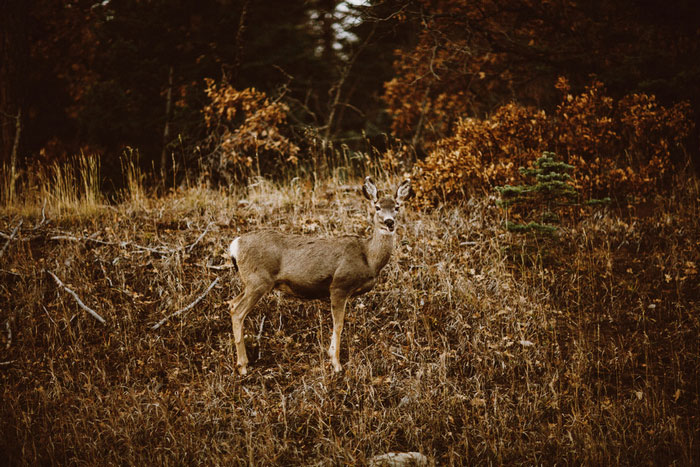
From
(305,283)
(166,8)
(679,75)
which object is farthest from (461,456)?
(166,8)

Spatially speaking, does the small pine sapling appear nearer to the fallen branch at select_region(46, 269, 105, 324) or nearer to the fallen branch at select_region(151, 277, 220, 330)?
the fallen branch at select_region(151, 277, 220, 330)

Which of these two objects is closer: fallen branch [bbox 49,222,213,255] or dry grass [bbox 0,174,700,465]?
dry grass [bbox 0,174,700,465]

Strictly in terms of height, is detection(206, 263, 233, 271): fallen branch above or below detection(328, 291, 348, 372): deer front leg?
above

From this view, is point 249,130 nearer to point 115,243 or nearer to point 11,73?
point 115,243

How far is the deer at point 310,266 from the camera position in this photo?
13.7ft

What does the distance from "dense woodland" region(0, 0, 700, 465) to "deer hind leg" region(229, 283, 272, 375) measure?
0.67 feet

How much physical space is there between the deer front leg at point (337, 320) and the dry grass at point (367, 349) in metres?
0.12

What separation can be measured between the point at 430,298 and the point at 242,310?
2.20 m

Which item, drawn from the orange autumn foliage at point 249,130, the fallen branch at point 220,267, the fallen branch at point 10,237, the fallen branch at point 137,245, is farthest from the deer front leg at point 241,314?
the orange autumn foliage at point 249,130

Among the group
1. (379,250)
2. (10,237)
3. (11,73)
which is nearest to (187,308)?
(379,250)

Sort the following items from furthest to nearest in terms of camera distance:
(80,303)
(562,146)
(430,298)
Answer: (562,146), (430,298), (80,303)

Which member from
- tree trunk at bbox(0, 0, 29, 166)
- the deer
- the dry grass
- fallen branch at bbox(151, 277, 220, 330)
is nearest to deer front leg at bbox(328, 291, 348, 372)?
the deer

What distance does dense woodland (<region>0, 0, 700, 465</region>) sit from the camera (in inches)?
150

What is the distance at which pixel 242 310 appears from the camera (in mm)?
4230
